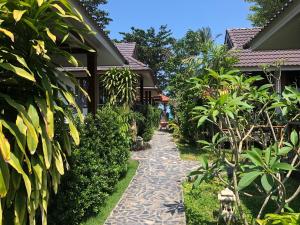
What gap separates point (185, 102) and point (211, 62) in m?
4.27

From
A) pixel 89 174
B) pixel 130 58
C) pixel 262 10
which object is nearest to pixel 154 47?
pixel 262 10

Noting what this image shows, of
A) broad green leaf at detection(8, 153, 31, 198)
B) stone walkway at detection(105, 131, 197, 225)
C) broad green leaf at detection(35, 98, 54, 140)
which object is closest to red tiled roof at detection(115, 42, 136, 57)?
stone walkway at detection(105, 131, 197, 225)

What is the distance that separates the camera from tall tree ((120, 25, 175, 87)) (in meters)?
55.0

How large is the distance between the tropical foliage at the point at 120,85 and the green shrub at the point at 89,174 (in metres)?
5.66

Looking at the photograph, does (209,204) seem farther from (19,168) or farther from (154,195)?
(19,168)

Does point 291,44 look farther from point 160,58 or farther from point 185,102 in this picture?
point 160,58

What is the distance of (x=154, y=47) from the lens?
5603 centimetres

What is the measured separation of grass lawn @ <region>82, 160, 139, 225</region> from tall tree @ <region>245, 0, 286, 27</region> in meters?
19.4

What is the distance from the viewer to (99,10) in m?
47.6

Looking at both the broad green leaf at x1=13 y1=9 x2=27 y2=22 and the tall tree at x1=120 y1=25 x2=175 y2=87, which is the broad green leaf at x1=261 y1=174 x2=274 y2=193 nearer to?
the broad green leaf at x1=13 y1=9 x2=27 y2=22

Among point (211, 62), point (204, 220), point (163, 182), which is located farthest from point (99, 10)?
point (204, 220)

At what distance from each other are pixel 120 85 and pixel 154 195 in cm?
651

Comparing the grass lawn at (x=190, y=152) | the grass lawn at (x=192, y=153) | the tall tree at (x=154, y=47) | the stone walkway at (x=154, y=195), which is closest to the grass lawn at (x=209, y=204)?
the stone walkway at (x=154, y=195)

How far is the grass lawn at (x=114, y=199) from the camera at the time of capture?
6832 millimetres
